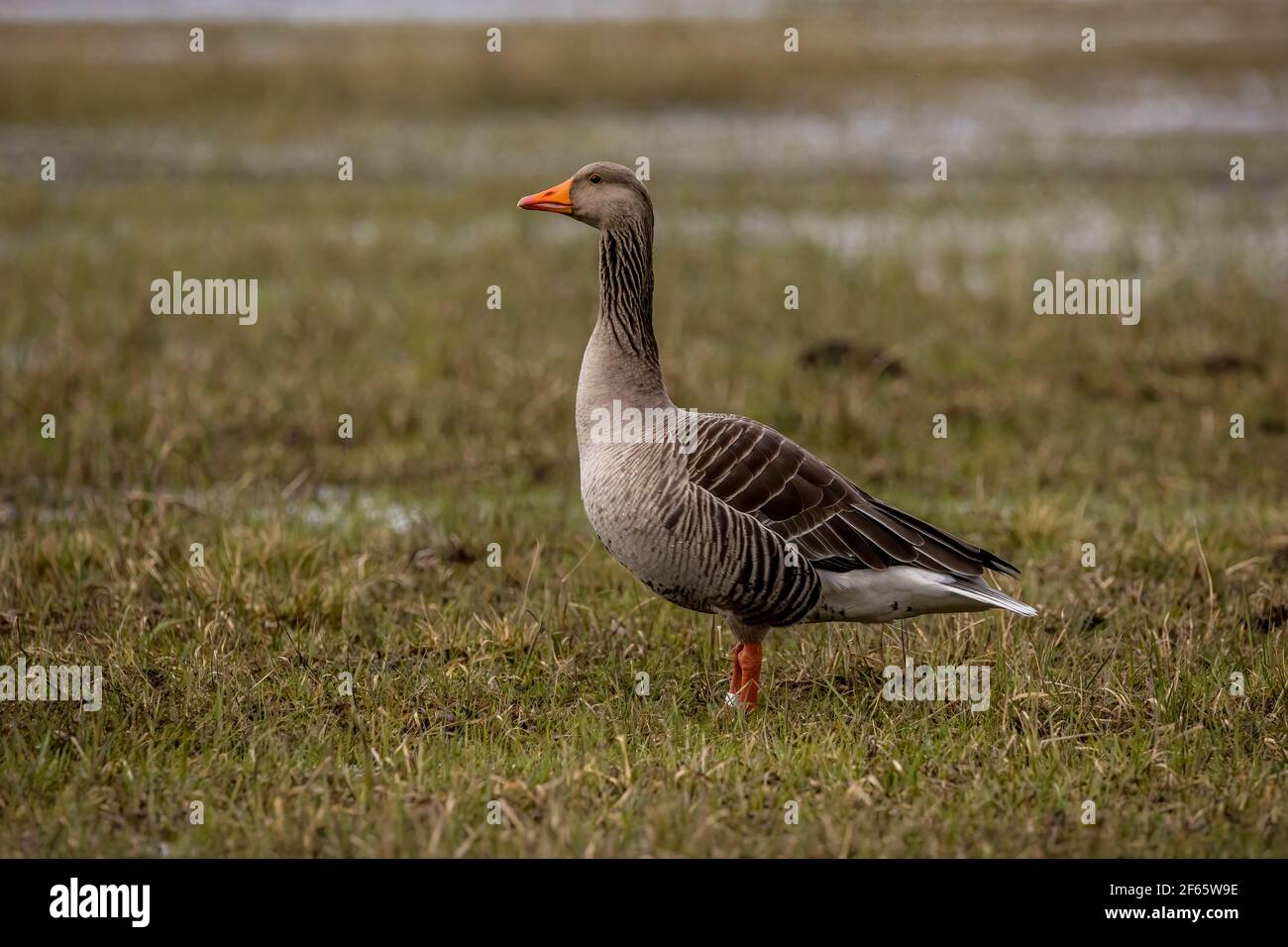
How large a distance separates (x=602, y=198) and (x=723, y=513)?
162 centimetres

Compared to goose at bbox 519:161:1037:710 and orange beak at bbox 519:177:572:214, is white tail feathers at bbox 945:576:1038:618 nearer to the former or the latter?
goose at bbox 519:161:1037:710

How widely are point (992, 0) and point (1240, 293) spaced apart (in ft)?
145

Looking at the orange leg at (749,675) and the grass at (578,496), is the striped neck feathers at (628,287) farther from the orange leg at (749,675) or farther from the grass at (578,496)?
the grass at (578,496)

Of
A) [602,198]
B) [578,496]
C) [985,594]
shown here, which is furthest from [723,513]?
[578,496]

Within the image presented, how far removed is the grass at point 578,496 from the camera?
5.22 meters

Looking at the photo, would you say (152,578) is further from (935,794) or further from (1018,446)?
(1018,446)

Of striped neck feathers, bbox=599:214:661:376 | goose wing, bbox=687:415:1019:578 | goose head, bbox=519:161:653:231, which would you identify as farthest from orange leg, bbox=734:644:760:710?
goose head, bbox=519:161:653:231

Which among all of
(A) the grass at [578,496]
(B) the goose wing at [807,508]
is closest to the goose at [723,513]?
(B) the goose wing at [807,508]

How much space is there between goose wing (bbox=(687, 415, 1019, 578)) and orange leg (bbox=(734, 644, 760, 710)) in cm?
55

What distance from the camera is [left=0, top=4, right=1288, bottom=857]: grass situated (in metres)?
5.22

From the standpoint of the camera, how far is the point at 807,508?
607 centimetres

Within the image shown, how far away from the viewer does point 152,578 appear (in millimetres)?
7418

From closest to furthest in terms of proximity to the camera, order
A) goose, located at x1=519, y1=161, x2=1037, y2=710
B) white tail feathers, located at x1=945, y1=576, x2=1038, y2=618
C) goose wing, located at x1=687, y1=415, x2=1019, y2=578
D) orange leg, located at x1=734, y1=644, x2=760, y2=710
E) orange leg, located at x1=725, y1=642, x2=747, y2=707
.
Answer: white tail feathers, located at x1=945, y1=576, x2=1038, y2=618
goose, located at x1=519, y1=161, x2=1037, y2=710
goose wing, located at x1=687, y1=415, x2=1019, y2=578
orange leg, located at x1=734, y1=644, x2=760, y2=710
orange leg, located at x1=725, y1=642, x2=747, y2=707

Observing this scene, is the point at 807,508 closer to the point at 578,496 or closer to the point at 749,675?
the point at 749,675
